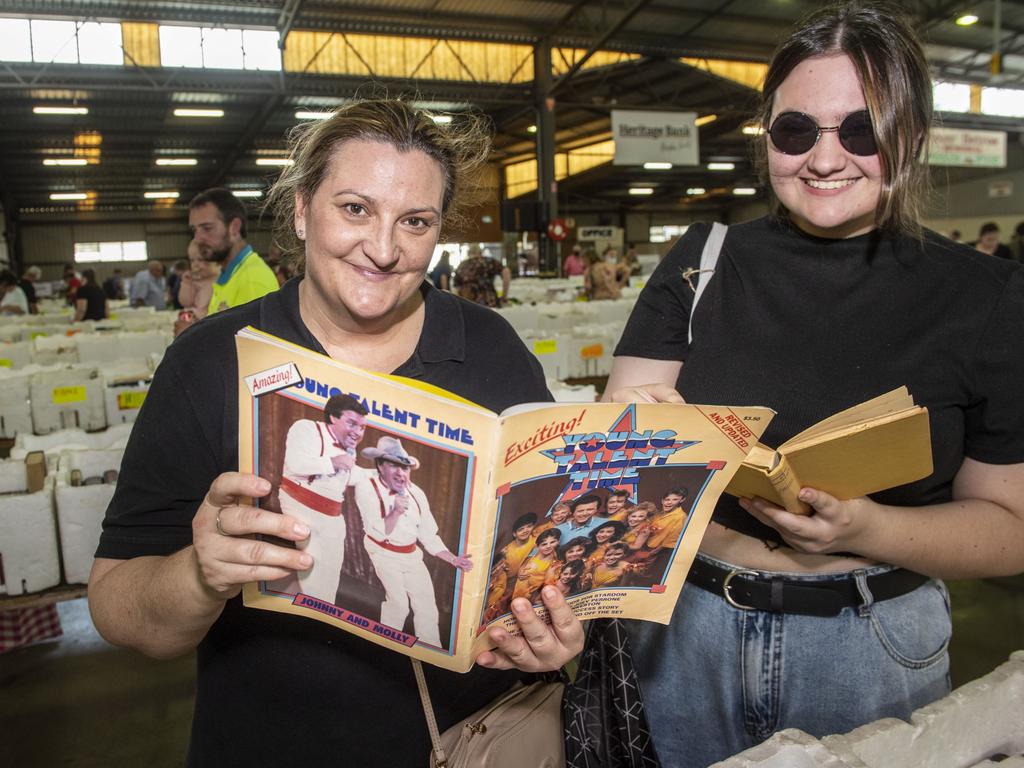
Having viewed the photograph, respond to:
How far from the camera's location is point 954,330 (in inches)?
41.7

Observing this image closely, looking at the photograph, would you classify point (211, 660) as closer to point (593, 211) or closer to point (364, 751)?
point (364, 751)

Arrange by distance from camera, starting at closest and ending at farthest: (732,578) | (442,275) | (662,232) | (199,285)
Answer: (732,578)
(199,285)
(442,275)
(662,232)

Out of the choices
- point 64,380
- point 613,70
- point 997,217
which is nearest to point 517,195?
point 613,70

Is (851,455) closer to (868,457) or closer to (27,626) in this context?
(868,457)

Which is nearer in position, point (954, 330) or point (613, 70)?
point (954, 330)

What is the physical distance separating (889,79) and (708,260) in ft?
1.14

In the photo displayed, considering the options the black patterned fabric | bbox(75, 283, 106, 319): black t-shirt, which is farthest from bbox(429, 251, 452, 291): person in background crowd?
the black patterned fabric

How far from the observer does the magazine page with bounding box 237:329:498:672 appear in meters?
0.79

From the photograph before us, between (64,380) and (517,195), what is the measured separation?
881 inches

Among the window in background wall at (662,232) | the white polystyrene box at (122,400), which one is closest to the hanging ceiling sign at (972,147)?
the white polystyrene box at (122,400)

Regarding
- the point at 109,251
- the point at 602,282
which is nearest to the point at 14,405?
the point at 602,282

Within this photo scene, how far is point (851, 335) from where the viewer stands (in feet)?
3.67

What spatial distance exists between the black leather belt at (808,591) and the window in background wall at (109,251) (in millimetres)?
28986

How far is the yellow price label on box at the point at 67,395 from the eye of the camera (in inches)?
148
